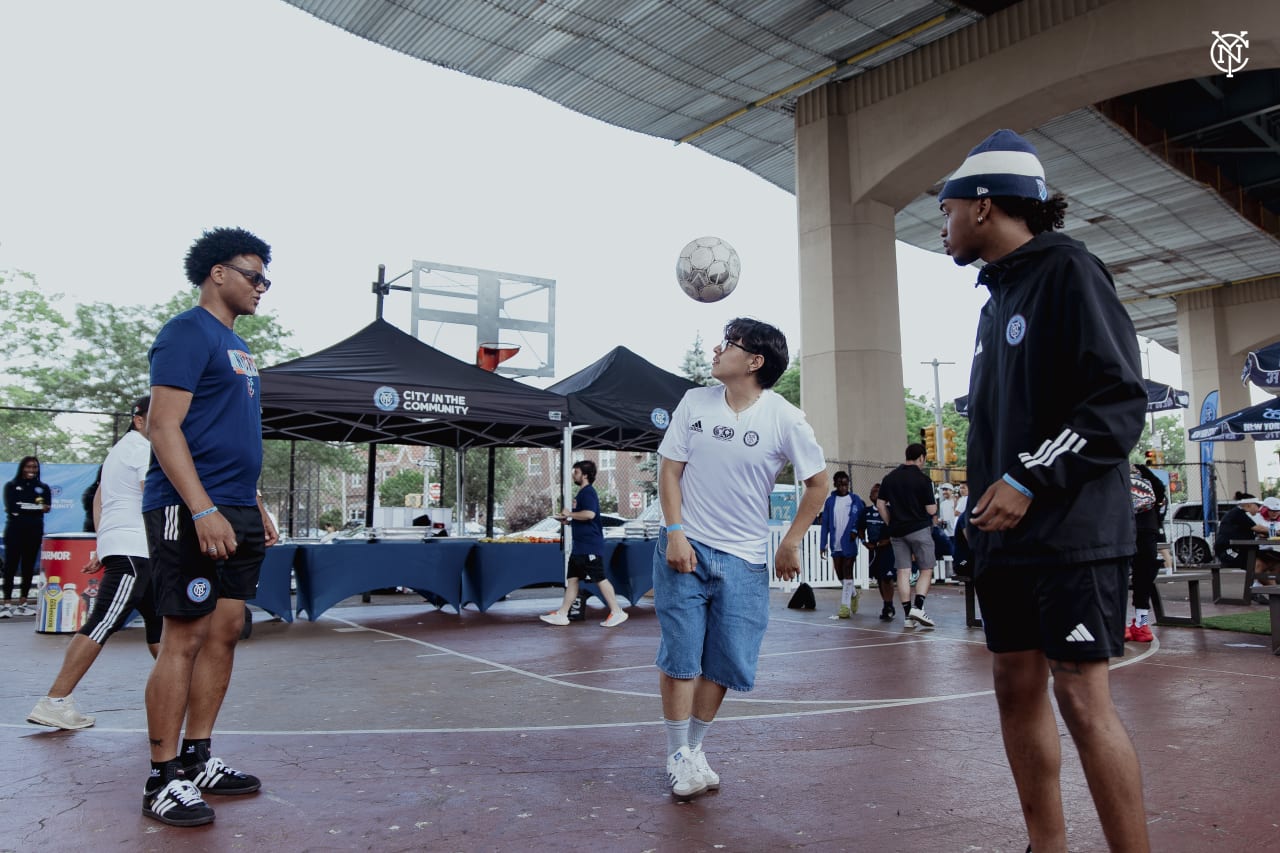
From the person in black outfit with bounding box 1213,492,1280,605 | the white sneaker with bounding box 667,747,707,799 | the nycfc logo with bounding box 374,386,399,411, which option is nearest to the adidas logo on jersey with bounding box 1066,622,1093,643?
the white sneaker with bounding box 667,747,707,799

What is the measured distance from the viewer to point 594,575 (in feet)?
36.6

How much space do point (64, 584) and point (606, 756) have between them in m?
8.89

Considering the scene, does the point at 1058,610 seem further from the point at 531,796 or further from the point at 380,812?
the point at 380,812

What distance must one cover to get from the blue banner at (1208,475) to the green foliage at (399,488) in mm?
51112

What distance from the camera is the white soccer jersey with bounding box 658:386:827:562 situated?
400 centimetres

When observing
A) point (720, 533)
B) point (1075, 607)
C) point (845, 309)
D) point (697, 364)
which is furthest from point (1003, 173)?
point (697, 364)

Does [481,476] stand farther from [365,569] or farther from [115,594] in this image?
[115,594]

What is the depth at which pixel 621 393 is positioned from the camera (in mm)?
13133

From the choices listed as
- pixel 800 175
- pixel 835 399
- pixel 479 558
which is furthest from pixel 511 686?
pixel 800 175

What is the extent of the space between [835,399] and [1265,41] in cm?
946

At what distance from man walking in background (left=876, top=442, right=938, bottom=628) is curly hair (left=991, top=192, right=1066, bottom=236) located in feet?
26.3

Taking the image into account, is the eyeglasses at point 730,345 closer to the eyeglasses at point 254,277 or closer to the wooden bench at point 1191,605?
the eyeglasses at point 254,277

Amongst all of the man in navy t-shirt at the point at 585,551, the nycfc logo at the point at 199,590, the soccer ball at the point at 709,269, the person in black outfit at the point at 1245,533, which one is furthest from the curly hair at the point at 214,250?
the person in black outfit at the point at 1245,533

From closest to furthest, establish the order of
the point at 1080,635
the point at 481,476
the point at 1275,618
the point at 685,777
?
the point at 1080,635, the point at 685,777, the point at 1275,618, the point at 481,476
